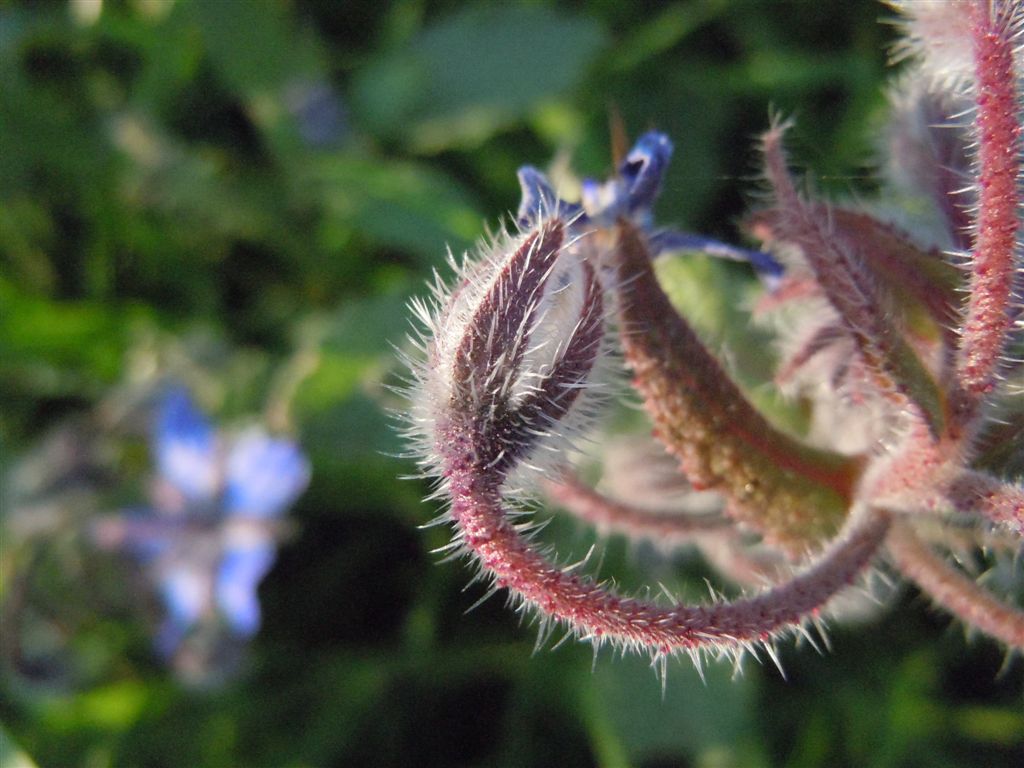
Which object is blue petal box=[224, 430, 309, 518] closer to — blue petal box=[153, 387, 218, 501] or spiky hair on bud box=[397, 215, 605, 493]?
blue petal box=[153, 387, 218, 501]

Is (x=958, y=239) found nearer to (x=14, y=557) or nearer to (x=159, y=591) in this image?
(x=159, y=591)

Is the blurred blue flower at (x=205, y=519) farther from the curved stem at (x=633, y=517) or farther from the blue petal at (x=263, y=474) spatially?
the curved stem at (x=633, y=517)

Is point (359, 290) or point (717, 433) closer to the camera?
point (717, 433)

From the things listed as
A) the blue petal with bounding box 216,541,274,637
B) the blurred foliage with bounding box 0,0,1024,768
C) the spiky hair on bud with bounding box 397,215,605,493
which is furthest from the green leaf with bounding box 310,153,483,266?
the spiky hair on bud with bounding box 397,215,605,493

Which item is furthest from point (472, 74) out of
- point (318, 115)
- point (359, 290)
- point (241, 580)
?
point (241, 580)

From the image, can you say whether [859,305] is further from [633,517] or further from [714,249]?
[633,517]

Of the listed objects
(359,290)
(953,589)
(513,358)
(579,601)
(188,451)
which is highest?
(359,290)

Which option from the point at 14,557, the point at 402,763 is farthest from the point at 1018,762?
the point at 14,557
